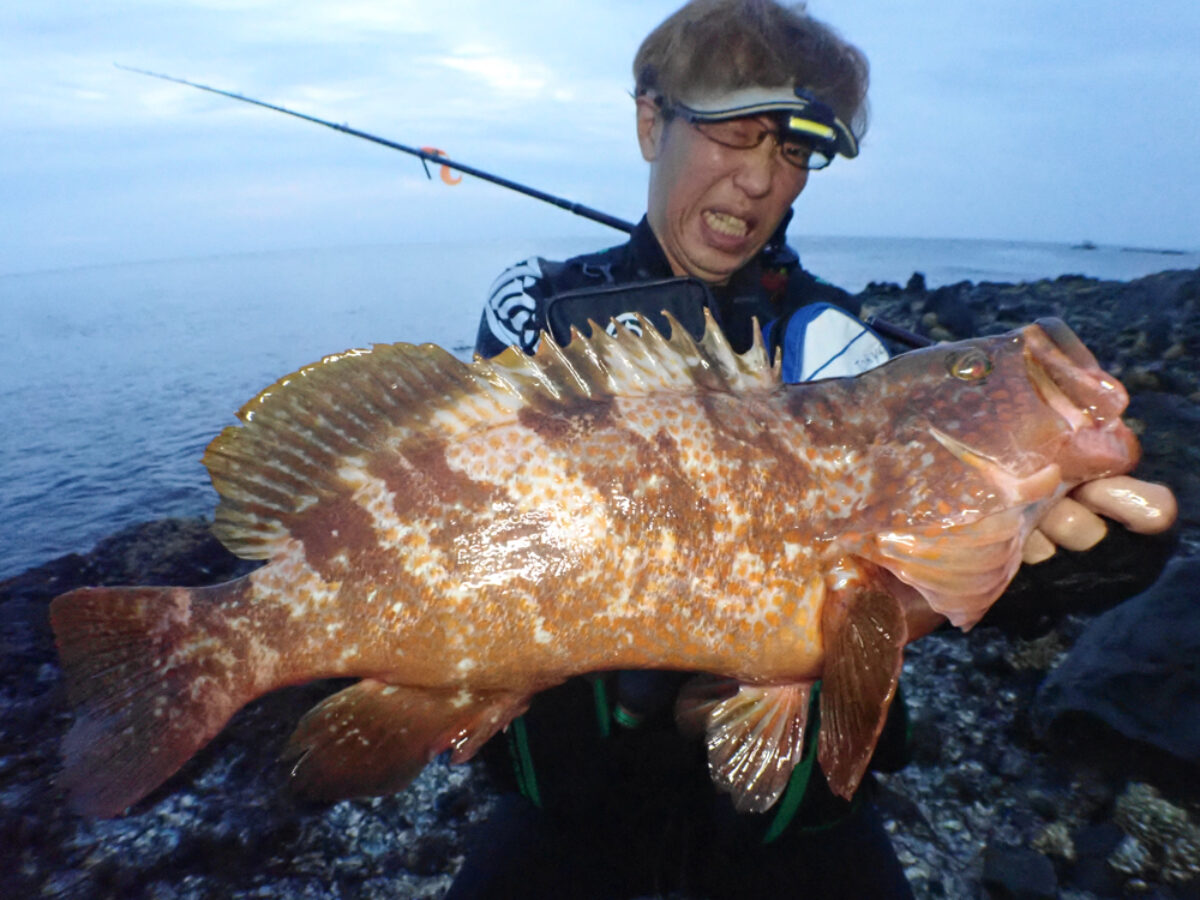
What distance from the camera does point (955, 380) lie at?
5.63 ft

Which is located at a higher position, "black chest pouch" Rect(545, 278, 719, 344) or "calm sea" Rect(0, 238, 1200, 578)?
"black chest pouch" Rect(545, 278, 719, 344)

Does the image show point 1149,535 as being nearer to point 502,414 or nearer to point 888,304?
point 502,414

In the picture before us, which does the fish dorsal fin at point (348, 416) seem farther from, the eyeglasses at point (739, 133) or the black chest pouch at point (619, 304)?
the eyeglasses at point (739, 133)

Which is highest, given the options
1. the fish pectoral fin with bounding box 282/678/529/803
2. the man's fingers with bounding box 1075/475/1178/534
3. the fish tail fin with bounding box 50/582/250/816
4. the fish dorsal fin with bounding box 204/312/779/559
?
the fish dorsal fin with bounding box 204/312/779/559

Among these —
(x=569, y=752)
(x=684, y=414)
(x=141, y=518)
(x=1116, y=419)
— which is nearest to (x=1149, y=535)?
(x=1116, y=419)

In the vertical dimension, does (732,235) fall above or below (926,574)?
above

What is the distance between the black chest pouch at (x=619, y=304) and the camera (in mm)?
2420

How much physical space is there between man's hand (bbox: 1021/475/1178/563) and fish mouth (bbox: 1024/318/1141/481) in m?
0.06

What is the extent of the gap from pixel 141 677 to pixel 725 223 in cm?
263

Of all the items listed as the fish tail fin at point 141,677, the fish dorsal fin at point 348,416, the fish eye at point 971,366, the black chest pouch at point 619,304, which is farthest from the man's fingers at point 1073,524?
the fish tail fin at point 141,677

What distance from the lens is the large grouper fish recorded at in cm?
158

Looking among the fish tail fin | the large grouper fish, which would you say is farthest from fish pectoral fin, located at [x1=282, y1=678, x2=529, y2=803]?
the fish tail fin

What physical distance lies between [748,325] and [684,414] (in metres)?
1.37

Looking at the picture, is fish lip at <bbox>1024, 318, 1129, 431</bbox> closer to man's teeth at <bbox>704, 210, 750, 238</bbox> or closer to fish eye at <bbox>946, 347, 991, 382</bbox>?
fish eye at <bbox>946, 347, 991, 382</bbox>
